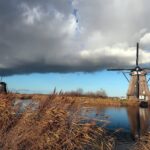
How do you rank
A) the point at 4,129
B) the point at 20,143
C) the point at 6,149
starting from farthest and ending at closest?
the point at 4,129 → the point at 20,143 → the point at 6,149

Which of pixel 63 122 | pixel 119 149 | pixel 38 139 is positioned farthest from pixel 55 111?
pixel 119 149

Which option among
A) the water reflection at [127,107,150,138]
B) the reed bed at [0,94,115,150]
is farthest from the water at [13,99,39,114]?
the water reflection at [127,107,150,138]

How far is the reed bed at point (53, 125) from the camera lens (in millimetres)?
8781

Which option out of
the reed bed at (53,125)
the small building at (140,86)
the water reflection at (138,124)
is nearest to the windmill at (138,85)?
the small building at (140,86)

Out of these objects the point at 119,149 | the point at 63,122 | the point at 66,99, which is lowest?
the point at 119,149

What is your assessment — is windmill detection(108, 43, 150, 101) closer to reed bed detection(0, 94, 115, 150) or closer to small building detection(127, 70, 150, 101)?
A: small building detection(127, 70, 150, 101)

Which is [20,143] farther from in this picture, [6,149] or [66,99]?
[66,99]

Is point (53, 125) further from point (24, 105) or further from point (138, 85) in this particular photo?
point (138, 85)

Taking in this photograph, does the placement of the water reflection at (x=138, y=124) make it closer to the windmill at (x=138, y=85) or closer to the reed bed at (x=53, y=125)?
the reed bed at (x=53, y=125)

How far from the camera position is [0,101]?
371 inches

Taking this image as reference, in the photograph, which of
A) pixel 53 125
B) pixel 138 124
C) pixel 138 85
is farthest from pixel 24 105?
pixel 138 85

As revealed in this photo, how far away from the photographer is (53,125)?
370 inches

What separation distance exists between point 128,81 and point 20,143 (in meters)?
55.5

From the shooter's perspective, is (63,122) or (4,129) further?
(63,122)
